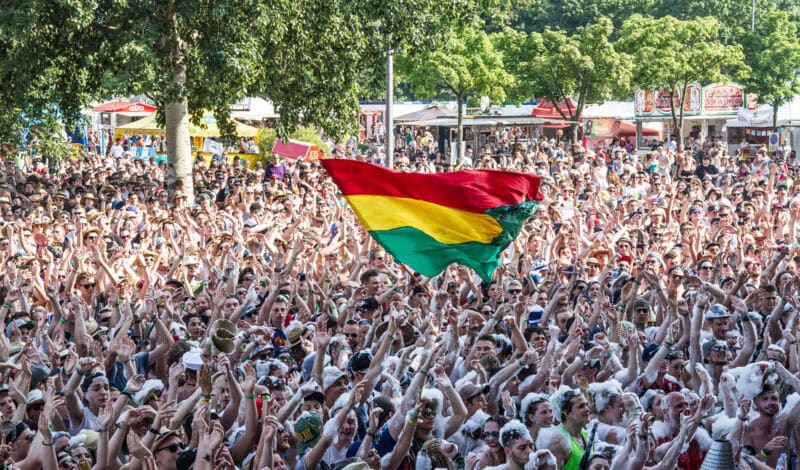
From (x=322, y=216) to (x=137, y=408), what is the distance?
1003 cm

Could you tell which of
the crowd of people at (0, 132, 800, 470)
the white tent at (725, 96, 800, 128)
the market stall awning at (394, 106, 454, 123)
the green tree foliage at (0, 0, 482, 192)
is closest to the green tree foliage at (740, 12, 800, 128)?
the white tent at (725, 96, 800, 128)

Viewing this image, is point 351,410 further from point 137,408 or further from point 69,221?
point 69,221

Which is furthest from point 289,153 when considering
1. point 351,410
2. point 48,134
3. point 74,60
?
point 351,410

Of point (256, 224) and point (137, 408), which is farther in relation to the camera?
point (256, 224)

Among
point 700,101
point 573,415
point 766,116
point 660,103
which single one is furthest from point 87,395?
point 700,101

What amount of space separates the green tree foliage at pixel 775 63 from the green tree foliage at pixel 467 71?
31.5ft

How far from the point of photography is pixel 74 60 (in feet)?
73.5

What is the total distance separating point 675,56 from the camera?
42.2 meters

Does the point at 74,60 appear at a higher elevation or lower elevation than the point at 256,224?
higher

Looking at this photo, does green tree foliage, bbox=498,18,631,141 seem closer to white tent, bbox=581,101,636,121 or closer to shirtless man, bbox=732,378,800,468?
white tent, bbox=581,101,636,121

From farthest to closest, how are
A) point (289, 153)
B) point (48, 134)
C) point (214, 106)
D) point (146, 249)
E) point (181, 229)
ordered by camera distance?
point (289, 153)
point (48, 134)
point (214, 106)
point (181, 229)
point (146, 249)

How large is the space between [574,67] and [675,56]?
3414mm

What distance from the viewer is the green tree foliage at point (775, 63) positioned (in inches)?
1754

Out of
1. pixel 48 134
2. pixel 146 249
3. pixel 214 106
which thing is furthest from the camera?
pixel 48 134
